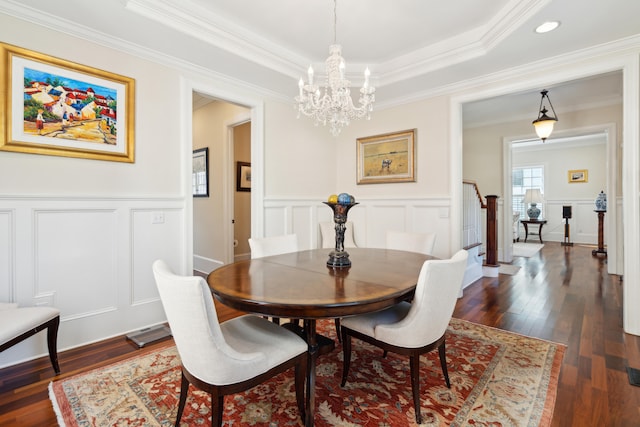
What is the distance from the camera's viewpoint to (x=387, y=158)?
13.3 feet

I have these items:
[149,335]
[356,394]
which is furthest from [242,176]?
[356,394]

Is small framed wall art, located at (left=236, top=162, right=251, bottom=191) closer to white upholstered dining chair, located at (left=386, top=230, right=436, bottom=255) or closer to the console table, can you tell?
white upholstered dining chair, located at (left=386, top=230, right=436, bottom=255)

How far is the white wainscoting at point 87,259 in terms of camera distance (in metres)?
2.10

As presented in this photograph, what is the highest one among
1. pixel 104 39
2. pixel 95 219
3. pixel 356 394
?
pixel 104 39

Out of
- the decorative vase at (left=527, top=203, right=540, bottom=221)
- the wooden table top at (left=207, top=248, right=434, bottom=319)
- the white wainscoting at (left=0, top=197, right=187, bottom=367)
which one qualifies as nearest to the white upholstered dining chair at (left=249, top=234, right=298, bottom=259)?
the wooden table top at (left=207, top=248, right=434, bottom=319)

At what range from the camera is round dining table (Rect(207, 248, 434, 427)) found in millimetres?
1290

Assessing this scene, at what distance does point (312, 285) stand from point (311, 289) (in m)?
0.07

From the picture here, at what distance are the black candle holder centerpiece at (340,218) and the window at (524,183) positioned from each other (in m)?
8.64

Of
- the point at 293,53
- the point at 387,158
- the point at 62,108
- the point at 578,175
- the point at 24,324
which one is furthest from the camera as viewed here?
the point at 578,175

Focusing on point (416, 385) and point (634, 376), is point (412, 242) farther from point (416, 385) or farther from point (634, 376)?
point (634, 376)

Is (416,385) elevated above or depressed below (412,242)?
below

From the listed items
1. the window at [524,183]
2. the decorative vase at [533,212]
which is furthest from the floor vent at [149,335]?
the window at [524,183]

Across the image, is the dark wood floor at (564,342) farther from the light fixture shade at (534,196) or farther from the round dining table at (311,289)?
the light fixture shade at (534,196)

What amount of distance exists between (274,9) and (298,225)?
94.8 inches
